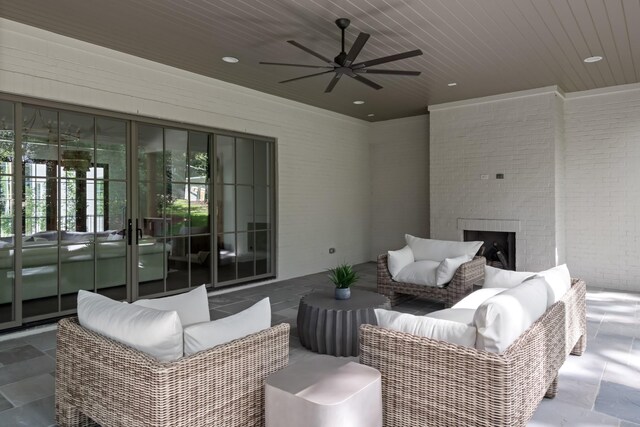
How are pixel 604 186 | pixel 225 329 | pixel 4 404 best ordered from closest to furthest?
pixel 225 329
pixel 4 404
pixel 604 186

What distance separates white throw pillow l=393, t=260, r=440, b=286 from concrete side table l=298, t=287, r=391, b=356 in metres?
1.47

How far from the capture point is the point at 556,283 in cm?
300

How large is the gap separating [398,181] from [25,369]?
6885mm

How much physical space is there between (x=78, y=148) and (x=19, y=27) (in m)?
1.25

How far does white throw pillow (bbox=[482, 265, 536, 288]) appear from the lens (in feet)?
12.0

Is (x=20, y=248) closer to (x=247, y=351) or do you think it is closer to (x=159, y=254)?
(x=159, y=254)

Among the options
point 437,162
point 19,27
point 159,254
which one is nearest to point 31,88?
point 19,27

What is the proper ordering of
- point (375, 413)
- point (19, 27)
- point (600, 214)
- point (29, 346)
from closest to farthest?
point (375, 413), point (29, 346), point (19, 27), point (600, 214)

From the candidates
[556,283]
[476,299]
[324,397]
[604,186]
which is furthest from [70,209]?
[604,186]

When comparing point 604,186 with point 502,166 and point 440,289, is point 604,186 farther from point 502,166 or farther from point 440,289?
point 440,289

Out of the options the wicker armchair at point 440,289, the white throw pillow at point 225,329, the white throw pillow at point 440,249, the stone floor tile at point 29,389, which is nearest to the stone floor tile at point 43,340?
the stone floor tile at point 29,389

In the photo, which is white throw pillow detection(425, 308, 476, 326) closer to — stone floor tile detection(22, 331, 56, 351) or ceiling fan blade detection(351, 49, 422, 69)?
ceiling fan blade detection(351, 49, 422, 69)

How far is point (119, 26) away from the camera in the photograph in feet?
13.4

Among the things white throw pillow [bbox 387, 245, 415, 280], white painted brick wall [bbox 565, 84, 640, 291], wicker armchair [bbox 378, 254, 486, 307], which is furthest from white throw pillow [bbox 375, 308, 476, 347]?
white painted brick wall [bbox 565, 84, 640, 291]
